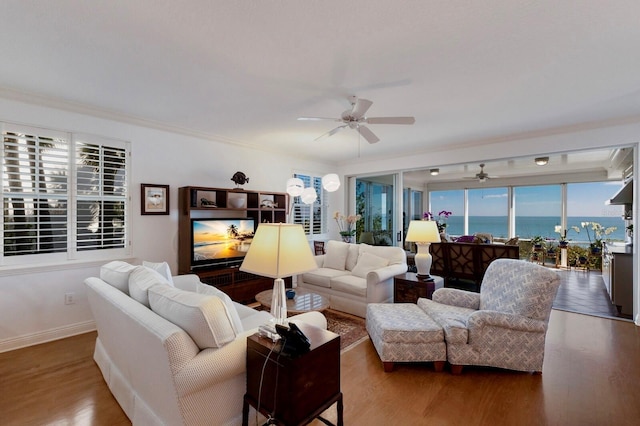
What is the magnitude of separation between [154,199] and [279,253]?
3131 mm

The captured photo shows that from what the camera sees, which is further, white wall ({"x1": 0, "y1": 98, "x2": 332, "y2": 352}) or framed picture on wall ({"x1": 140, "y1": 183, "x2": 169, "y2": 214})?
framed picture on wall ({"x1": 140, "y1": 183, "x2": 169, "y2": 214})

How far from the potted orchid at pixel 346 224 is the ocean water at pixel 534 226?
444 cm

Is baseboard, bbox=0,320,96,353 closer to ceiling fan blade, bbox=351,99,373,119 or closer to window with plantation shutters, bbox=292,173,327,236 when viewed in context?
window with plantation shutters, bbox=292,173,327,236

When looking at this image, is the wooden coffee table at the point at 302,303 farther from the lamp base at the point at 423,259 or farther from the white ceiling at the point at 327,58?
the white ceiling at the point at 327,58

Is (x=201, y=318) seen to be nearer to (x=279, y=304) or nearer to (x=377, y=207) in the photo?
(x=279, y=304)

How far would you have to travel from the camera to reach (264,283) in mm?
4855

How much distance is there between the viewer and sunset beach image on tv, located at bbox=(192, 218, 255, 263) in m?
4.30

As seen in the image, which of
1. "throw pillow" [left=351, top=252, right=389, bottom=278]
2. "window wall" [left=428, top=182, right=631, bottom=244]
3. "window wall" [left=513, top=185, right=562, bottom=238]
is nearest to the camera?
"throw pillow" [left=351, top=252, right=389, bottom=278]

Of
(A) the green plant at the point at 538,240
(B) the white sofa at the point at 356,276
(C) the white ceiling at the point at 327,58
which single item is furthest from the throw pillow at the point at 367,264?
(A) the green plant at the point at 538,240

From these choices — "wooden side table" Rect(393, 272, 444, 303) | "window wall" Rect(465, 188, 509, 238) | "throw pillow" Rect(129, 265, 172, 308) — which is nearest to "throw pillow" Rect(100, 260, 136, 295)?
"throw pillow" Rect(129, 265, 172, 308)

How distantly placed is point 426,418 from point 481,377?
33.2 inches

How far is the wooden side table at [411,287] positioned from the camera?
368 centimetres

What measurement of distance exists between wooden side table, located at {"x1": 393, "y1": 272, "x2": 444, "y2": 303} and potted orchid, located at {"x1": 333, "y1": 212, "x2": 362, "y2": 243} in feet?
7.66

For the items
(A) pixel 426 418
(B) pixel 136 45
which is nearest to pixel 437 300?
(A) pixel 426 418
